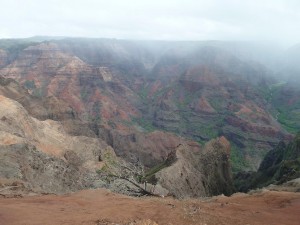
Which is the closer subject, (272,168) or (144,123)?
(272,168)

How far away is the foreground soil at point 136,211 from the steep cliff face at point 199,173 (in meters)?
18.0

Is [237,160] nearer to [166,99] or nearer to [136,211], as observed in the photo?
[166,99]

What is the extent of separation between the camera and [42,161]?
1362 inches

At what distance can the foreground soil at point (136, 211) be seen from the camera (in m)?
16.8

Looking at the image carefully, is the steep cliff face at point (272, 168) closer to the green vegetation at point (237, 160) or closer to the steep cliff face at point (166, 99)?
the green vegetation at point (237, 160)

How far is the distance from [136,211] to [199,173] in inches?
1513

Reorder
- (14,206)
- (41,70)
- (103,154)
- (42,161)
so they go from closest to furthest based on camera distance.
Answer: (14,206) → (42,161) → (103,154) → (41,70)

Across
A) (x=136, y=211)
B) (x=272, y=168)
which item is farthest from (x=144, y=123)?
(x=136, y=211)

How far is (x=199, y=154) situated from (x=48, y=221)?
49.7m

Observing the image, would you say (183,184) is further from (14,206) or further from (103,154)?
(14,206)

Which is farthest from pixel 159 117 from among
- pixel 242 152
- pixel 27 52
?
pixel 27 52

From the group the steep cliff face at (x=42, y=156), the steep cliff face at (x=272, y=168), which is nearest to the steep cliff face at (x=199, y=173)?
the steep cliff face at (x=272, y=168)

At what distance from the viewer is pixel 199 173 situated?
55875 mm

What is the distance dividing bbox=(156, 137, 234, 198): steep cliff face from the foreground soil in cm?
1797
